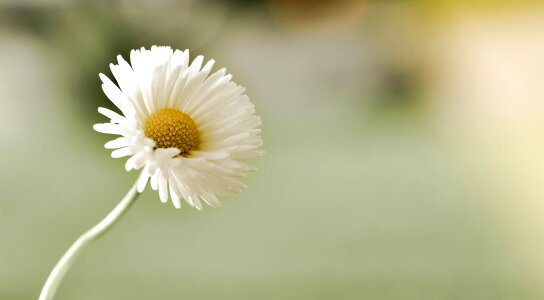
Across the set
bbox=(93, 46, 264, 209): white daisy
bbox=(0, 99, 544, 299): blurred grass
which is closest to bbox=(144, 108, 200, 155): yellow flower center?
bbox=(93, 46, 264, 209): white daisy

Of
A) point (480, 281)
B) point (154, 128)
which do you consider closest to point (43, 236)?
point (480, 281)

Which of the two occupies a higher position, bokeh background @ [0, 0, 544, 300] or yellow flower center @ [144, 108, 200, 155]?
bokeh background @ [0, 0, 544, 300]

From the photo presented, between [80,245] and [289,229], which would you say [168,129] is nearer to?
[80,245]

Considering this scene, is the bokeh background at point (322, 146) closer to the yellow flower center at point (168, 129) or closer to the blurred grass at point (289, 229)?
the blurred grass at point (289, 229)

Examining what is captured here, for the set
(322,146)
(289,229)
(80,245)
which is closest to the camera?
(80,245)

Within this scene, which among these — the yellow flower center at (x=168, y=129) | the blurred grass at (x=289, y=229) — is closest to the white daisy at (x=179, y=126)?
the yellow flower center at (x=168, y=129)

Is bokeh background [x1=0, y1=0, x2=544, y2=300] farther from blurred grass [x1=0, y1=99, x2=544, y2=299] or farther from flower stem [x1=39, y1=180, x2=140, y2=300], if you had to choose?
flower stem [x1=39, y1=180, x2=140, y2=300]

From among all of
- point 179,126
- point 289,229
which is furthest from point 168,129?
point 289,229

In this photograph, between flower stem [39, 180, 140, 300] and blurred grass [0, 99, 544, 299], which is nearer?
flower stem [39, 180, 140, 300]
